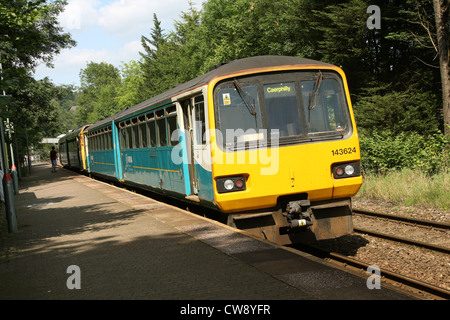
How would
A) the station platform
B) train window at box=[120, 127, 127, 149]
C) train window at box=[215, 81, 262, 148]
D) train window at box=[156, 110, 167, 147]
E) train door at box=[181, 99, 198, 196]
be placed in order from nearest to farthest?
the station platform < train window at box=[215, 81, 262, 148] < train door at box=[181, 99, 198, 196] < train window at box=[156, 110, 167, 147] < train window at box=[120, 127, 127, 149]

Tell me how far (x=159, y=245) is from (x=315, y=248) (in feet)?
8.56

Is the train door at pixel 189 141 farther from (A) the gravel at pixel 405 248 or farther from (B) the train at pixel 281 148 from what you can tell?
(A) the gravel at pixel 405 248

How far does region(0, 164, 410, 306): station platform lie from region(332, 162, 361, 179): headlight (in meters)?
1.60

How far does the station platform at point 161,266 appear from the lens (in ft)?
16.0

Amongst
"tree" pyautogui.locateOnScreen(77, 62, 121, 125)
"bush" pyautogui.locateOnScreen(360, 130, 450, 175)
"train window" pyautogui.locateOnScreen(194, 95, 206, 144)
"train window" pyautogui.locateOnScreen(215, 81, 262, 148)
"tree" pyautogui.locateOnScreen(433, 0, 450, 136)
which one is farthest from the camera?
"tree" pyautogui.locateOnScreen(77, 62, 121, 125)

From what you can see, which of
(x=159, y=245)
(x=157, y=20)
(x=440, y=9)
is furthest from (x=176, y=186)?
(x=157, y=20)

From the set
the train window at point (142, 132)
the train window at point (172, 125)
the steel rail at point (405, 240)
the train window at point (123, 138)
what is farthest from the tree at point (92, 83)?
the steel rail at point (405, 240)

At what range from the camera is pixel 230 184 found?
7.10 m

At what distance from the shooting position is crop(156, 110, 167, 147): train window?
10977mm

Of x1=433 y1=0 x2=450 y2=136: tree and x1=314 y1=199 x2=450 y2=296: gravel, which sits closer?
x1=314 y1=199 x2=450 y2=296: gravel

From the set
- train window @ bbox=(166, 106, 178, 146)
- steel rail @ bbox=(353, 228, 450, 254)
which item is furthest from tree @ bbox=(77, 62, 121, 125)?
steel rail @ bbox=(353, 228, 450, 254)

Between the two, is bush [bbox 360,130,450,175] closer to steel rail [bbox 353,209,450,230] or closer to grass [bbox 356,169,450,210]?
grass [bbox 356,169,450,210]

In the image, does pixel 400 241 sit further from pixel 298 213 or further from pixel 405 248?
pixel 298 213

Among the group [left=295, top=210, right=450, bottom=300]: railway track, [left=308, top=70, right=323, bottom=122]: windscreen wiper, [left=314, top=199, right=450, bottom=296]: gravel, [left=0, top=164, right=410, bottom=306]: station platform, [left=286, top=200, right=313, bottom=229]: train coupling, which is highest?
[left=308, top=70, right=323, bottom=122]: windscreen wiper
